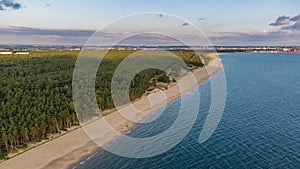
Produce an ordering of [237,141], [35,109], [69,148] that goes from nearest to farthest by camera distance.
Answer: [69,148], [237,141], [35,109]

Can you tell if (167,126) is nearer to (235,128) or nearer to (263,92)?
(235,128)

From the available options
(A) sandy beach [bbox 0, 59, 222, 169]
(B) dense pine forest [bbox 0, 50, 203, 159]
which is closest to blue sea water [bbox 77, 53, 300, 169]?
(A) sandy beach [bbox 0, 59, 222, 169]

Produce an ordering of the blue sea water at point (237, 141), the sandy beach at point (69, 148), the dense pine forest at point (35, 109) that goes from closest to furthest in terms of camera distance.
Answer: the sandy beach at point (69, 148)
the blue sea water at point (237, 141)
the dense pine forest at point (35, 109)

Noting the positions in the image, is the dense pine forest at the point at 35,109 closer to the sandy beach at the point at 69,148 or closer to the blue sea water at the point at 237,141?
the sandy beach at the point at 69,148

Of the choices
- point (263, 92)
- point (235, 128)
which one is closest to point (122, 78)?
point (235, 128)

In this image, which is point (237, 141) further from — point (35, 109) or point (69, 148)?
point (35, 109)

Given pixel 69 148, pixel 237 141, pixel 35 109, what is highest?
pixel 35 109

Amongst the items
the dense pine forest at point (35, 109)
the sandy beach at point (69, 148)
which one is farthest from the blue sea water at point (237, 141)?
the dense pine forest at point (35, 109)

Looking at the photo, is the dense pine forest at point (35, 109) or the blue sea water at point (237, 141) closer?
the blue sea water at point (237, 141)

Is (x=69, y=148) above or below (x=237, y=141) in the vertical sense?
above

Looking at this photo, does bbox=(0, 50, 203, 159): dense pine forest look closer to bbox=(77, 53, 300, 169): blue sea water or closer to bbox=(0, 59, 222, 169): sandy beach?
bbox=(0, 59, 222, 169): sandy beach

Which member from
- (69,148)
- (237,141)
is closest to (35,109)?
(69,148)

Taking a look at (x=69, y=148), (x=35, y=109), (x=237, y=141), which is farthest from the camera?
(x=35, y=109)

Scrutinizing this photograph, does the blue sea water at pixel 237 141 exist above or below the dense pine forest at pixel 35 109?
below
